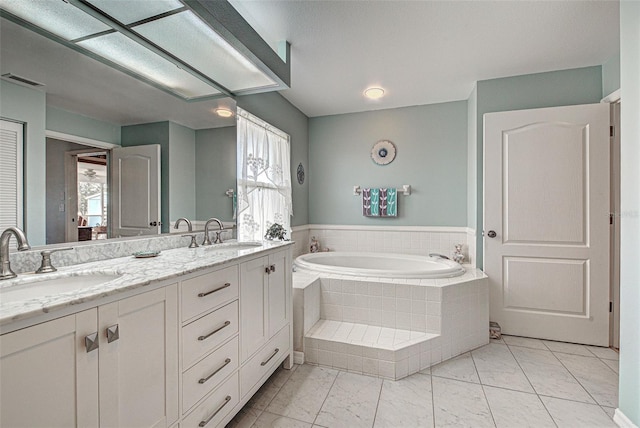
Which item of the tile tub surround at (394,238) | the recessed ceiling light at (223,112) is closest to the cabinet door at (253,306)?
the recessed ceiling light at (223,112)

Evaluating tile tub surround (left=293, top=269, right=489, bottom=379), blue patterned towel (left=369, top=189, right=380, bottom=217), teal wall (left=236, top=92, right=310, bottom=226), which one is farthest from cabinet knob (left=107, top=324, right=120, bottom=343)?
blue patterned towel (left=369, top=189, right=380, bottom=217)

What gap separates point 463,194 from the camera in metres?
3.42

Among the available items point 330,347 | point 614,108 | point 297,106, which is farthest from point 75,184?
point 614,108

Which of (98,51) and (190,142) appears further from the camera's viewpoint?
(190,142)

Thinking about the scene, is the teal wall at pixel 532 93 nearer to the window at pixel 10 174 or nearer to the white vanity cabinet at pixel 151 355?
the white vanity cabinet at pixel 151 355

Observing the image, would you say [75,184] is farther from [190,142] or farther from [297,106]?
[297,106]

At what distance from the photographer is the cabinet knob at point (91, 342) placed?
0.82 metres

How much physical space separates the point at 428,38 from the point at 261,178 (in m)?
1.73

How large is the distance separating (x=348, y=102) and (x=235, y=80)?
1.68 meters

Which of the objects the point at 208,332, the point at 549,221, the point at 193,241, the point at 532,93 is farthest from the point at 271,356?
the point at 532,93

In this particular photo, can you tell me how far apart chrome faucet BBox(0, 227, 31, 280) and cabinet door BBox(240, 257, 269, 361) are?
818 mm

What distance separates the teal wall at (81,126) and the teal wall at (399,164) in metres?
2.67

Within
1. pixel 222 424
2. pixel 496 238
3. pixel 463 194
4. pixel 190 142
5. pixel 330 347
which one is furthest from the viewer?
pixel 463 194

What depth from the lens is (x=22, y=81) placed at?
114 centimetres
